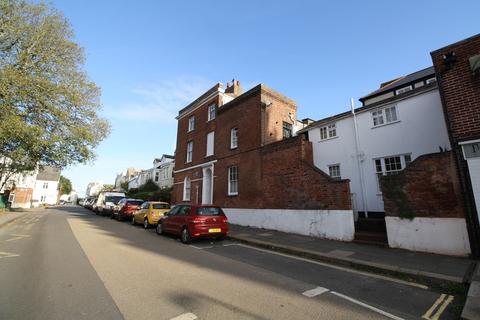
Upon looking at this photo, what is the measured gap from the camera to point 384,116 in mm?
13242

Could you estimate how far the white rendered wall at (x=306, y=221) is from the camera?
34.6ft

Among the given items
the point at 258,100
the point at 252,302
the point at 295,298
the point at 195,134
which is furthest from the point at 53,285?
the point at 195,134

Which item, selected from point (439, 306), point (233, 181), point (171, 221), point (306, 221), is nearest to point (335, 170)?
point (306, 221)

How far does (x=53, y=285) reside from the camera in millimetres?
5160

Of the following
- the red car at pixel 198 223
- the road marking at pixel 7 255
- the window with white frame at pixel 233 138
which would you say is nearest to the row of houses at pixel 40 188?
the window with white frame at pixel 233 138

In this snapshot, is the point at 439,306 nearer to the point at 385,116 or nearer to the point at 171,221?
the point at 171,221

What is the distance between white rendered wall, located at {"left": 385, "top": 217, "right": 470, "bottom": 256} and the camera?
7699 millimetres

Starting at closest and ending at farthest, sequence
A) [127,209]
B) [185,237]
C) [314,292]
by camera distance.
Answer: [314,292], [185,237], [127,209]

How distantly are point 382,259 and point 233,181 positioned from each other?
38.1ft

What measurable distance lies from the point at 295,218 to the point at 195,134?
14272 mm

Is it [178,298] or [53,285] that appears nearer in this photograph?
[178,298]

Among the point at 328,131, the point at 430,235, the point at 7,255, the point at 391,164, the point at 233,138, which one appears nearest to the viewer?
the point at 7,255

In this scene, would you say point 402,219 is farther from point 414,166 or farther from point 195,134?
point 195,134

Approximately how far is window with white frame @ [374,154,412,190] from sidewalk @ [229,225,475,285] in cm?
503
